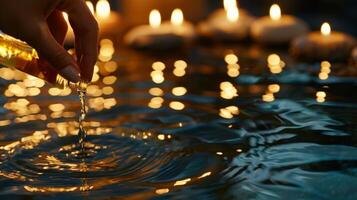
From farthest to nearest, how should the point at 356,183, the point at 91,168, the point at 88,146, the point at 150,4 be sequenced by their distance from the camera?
1. the point at 150,4
2. the point at 88,146
3. the point at 91,168
4. the point at 356,183

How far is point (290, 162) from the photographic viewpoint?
2.65m

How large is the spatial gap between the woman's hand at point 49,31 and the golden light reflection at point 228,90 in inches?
54.8

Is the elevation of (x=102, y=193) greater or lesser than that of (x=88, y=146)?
lesser

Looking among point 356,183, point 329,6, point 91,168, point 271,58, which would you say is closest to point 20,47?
point 91,168

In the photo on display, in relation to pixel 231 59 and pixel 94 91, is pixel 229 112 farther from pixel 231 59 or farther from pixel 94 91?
pixel 231 59

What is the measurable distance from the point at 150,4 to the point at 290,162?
337 cm

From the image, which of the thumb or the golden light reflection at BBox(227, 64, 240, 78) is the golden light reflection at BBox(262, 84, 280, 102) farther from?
the thumb

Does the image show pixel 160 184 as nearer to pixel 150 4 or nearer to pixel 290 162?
pixel 290 162

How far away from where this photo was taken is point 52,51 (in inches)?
83.4

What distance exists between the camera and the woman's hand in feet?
6.74

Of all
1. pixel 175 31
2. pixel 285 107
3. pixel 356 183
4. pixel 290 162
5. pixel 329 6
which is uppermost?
pixel 329 6

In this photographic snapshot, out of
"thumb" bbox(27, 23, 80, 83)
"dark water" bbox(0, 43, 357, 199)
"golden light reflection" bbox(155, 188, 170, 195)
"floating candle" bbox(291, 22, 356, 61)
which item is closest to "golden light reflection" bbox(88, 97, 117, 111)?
"dark water" bbox(0, 43, 357, 199)

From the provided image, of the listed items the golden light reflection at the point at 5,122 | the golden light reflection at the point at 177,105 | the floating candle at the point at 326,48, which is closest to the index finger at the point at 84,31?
the golden light reflection at the point at 5,122

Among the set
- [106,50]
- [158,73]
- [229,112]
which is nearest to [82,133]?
[229,112]
